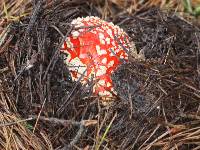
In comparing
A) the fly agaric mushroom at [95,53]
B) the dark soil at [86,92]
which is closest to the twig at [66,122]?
the dark soil at [86,92]

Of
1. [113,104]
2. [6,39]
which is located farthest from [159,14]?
[6,39]

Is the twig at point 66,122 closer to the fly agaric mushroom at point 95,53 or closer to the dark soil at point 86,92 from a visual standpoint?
the dark soil at point 86,92

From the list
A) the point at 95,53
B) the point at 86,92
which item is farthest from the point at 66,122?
the point at 95,53

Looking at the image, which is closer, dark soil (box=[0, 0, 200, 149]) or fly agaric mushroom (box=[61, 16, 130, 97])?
dark soil (box=[0, 0, 200, 149])

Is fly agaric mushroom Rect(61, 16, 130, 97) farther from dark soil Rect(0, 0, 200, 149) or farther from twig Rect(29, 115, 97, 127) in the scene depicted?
twig Rect(29, 115, 97, 127)

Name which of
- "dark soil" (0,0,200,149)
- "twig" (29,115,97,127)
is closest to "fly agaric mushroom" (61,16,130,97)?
"dark soil" (0,0,200,149)

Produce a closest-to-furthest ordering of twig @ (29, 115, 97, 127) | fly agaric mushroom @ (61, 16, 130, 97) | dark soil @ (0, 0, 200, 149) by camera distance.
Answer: twig @ (29, 115, 97, 127) < dark soil @ (0, 0, 200, 149) < fly agaric mushroom @ (61, 16, 130, 97)
